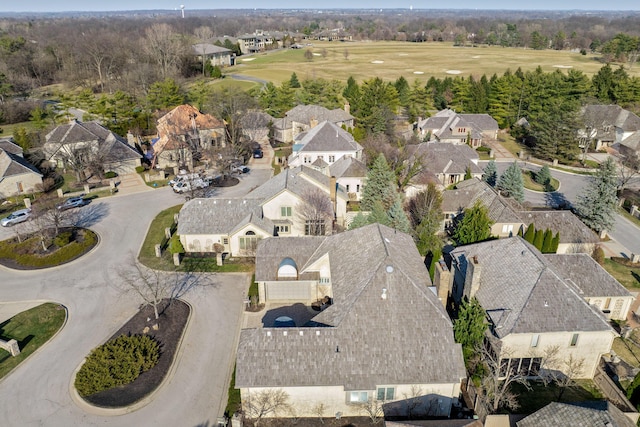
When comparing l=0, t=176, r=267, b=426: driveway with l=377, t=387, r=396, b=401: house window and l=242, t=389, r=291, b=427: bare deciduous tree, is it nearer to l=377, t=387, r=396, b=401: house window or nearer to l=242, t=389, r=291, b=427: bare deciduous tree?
l=242, t=389, r=291, b=427: bare deciduous tree

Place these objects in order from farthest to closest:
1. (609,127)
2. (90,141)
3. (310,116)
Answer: (310,116)
(609,127)
(90,141)

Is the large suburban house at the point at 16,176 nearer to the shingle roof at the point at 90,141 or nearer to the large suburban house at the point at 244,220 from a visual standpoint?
the shingle roof at the point at 90,141

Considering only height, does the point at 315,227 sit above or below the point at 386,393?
above

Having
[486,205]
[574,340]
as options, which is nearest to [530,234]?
[486,205]

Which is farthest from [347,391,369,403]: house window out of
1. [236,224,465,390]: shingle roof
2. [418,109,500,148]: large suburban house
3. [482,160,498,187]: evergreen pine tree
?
[418,109,500,148]: large suburban house

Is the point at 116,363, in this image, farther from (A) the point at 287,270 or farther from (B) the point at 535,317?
(B) the point at 535,317

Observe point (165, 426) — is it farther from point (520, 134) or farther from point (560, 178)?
point (520, 134)
